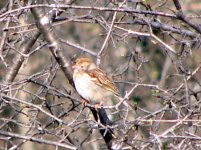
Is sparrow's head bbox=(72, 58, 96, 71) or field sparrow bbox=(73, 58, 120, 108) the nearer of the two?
field sparrow bbox=(73, 58, 120, 108)

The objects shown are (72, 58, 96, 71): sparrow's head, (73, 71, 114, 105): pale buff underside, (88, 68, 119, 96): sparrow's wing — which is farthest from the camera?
(72, 58, 96, 71): sparrow's head

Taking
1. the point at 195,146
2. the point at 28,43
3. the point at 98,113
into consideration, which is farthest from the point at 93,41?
the point at 195,146

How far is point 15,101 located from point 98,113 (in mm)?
837

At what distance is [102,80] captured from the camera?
8.62 metres

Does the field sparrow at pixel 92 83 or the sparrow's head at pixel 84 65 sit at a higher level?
the sparrow's head at pixel 84 65

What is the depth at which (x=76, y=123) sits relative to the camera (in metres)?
6.83

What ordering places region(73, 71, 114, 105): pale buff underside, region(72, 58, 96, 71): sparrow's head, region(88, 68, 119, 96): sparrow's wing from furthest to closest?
region(72, 58, 96, 71): sparrow's head < region(88, 68, 119, 96): sparrow's wing < region(73, 71, 114, 105): pale buff underside

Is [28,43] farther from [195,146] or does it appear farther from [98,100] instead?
[195,146]

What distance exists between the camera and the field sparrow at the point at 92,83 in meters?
8.46

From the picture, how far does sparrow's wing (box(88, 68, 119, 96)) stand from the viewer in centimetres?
850

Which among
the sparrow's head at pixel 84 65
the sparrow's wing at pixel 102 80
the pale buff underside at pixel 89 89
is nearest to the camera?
the pale buff underside at pixel 89 89

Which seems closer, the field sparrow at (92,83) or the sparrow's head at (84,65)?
the field sparrow at (92,83)

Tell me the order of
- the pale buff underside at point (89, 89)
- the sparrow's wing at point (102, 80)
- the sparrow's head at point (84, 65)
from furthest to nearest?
the sparrow's head at point (84, 65) < the sparrow's wing at point (102, 80) < the pale buff underside at point (89, 89)

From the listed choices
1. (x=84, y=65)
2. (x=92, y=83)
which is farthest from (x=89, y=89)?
(x=84, y=65)
